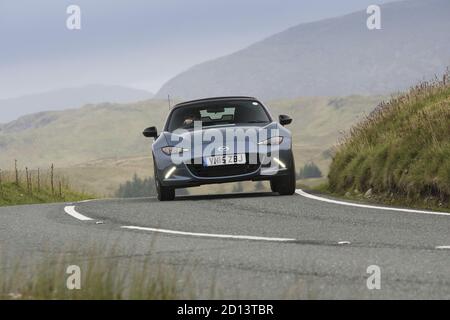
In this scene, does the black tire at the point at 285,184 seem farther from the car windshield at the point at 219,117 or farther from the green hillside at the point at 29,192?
the green hillside at the point at 29,192

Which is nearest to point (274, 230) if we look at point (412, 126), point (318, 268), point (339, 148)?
point (318, 268)

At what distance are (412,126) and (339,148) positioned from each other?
9.92 feet

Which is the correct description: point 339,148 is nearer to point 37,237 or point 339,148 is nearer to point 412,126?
point 412,126

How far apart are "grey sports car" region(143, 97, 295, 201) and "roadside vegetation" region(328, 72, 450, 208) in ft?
5.24

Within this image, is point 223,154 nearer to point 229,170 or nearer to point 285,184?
point 229,170

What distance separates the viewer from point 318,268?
6.89 metres

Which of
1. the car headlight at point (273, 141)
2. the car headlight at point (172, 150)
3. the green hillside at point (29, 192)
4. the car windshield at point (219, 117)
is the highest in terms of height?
the car windshield at point (219, 117)

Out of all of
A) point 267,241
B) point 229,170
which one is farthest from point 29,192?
point 267,241

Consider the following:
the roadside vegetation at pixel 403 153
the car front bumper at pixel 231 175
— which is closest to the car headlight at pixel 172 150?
the car front bumper at pixel 231 175

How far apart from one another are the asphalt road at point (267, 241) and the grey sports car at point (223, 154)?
43 cm

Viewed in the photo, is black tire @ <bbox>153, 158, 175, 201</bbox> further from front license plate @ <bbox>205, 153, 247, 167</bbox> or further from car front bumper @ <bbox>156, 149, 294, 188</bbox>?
front license plate @ <bbox>205, 153, 247, 167</bbox>

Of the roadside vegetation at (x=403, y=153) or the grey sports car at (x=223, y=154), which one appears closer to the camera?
the roadside vegetation at (x=403, y=153)

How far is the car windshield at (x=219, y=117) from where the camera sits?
14.7 metres

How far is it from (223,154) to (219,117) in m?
1.62
